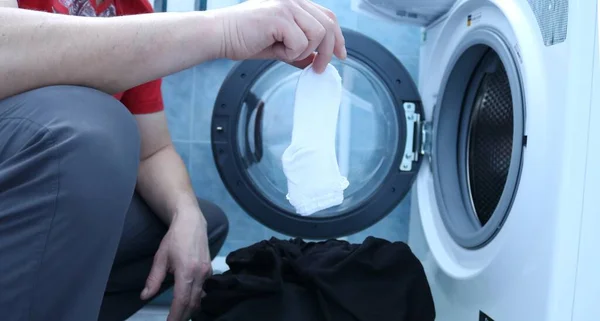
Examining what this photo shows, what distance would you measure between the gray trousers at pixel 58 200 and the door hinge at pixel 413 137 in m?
0.77

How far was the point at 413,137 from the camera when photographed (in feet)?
4.23

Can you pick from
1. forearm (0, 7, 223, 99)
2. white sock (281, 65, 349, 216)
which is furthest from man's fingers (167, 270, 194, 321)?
forearm (0, 7, 223, 99)

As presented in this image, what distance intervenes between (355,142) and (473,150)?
287 mm

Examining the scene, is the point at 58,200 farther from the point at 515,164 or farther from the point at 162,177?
the point at 515,164

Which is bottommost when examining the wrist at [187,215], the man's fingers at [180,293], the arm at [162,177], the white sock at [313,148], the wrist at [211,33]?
the man's fingers at [180,293]

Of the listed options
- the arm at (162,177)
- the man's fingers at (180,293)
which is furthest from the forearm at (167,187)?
the man's fingers at (180,293)

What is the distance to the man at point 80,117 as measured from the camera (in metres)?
0.59

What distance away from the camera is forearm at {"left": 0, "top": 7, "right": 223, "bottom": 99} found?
0.65m

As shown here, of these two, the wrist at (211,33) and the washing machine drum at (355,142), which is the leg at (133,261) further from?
the wrist at (211,33)

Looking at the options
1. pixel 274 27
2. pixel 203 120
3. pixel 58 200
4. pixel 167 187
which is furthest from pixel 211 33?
pixel 203 120

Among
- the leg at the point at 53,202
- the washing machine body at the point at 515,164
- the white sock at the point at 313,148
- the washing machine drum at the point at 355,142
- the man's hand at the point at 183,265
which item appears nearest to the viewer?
the leg at the point at 53,202

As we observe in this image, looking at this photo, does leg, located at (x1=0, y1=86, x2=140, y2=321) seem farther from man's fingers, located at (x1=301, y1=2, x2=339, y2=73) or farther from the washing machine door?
the washing machine door

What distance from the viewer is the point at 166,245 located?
3.10ft

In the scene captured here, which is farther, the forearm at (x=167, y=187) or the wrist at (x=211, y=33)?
the forearm at (x=167, y=187)
